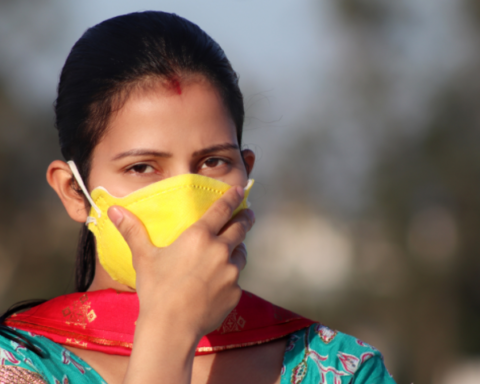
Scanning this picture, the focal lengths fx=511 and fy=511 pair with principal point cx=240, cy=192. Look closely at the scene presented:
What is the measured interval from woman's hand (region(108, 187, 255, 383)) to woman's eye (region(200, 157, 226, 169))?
0.23 metres

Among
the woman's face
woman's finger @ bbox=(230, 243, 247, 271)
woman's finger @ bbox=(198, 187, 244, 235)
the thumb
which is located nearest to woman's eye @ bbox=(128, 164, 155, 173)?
the woman's face

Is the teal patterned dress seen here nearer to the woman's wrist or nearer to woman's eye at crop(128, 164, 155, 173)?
the woman's wrist

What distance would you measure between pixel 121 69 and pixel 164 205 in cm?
56

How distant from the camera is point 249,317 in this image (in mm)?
1901

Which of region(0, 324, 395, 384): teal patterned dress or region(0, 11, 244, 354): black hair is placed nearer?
region(0, 324, 395, 384): teal patterned dress

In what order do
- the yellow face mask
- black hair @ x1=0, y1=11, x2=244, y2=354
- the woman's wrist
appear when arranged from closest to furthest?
1. the woman's wrist
2. the yellow face mask
3. black hair @ x1=0, y1=11, x2=244, y2=354

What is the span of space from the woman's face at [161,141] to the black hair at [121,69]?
6cm

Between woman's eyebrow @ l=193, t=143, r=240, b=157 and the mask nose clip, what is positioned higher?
woman's eyebrow @ l=193, t=143, r=240, b=157

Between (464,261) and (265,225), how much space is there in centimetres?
430

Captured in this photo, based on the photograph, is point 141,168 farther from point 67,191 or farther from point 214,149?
point 67,191

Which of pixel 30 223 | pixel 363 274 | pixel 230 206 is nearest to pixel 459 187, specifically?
pixel 363 274

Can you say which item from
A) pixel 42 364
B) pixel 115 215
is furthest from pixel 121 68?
pixel 42 364

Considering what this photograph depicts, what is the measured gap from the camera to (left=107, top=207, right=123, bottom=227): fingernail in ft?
5.53

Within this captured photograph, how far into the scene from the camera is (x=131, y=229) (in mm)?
1646
